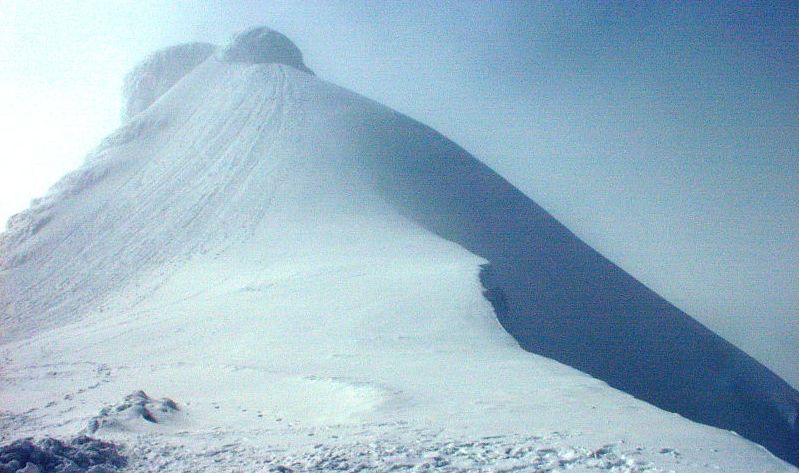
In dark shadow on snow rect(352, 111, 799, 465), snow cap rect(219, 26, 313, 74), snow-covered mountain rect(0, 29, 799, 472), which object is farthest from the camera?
snow cap rect(219, 26, 313, 74)

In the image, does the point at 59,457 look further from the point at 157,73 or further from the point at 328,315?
the point at 157,73

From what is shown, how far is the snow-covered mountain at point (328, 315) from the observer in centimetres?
656

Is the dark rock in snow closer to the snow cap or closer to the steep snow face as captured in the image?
the snow cap

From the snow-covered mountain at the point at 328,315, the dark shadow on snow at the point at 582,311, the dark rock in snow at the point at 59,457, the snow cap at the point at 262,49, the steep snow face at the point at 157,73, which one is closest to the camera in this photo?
the dark rock in snow at the point at 59,457

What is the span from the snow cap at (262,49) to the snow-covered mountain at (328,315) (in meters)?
0.29

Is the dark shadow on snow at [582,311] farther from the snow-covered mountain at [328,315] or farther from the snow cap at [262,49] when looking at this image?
the snow cap at [262,49]

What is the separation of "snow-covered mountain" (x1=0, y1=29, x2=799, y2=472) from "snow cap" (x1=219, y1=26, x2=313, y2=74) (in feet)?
0.95

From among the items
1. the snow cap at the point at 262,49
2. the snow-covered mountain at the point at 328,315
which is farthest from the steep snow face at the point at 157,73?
the snow cap at the point at 262,49

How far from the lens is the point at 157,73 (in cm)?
5094

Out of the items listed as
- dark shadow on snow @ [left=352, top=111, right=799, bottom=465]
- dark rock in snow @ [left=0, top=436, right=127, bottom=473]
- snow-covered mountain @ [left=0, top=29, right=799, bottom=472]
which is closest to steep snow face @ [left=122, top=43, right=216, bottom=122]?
snow-covered mountain @ [left=0, top=29, right=799, bottom=472]

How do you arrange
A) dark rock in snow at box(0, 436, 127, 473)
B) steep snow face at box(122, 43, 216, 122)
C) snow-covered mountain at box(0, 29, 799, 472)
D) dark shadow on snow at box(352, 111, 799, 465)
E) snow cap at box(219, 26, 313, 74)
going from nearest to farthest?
dark rock in snow at box(0, 436, 127, 473) < snow-covered mountain at box(0, 29, 799, 472) < dark shadow on snow at box(352, 111, 799, 465) < snow cap at box(219, 26, 313, 74) < steep snow face at box(122, 43, 216, 122)

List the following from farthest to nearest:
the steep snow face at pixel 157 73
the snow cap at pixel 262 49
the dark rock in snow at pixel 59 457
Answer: the steep snow face at pixel 157 73
the snow cap at pixel 262 49
the dark rock in snow at pixel 59 457

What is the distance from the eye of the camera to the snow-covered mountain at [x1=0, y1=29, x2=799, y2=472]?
656 cm

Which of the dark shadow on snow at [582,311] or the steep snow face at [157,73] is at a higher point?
the steep snow face at [157,73]
